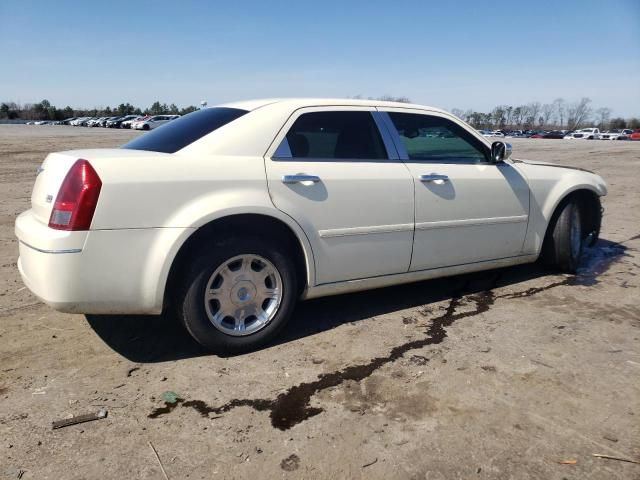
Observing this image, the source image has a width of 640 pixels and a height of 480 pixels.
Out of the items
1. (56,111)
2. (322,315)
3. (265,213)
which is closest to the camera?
(265,213)

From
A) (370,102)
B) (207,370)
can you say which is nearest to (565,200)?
(370,102)

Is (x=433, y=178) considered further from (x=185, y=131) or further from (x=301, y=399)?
(x=301, y=399)

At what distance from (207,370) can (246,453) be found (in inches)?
33.0

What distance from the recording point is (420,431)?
8.11 feet

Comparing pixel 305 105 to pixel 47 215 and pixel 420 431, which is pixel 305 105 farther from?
pixel 420 431

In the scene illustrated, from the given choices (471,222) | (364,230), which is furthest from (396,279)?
(471,222)

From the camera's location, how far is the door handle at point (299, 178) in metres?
3.24

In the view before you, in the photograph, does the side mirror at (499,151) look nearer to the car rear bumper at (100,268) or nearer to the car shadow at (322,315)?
the car shadow at (322,315)

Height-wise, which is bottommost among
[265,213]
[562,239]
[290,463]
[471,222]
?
[290,463]

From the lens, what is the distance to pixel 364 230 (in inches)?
139

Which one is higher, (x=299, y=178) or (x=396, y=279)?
(x=299, y=178)

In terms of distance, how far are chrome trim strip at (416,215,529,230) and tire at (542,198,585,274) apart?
519mm

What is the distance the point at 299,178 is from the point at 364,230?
60 centimetres

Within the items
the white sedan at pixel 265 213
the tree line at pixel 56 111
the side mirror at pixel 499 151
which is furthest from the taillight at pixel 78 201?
the tree line at pixel 56 111
